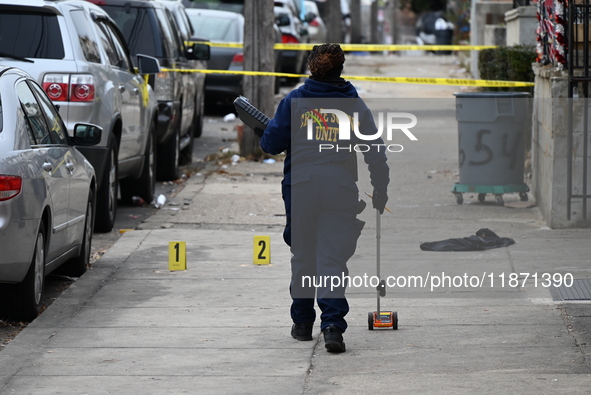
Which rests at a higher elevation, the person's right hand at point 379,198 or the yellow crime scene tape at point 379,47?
the yellow crime scene tape at point 379,47

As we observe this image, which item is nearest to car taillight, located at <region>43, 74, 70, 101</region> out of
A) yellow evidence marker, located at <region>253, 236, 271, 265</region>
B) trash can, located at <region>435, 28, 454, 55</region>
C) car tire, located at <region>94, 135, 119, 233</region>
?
car tire, located at <region>94, 135, 119, 233</region>

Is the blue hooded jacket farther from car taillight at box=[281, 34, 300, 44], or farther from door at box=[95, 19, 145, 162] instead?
car taillight at box=[281, 34, 300, 44]

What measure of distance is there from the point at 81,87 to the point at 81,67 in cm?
17

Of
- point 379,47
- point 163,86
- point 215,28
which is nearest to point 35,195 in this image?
point 163,86

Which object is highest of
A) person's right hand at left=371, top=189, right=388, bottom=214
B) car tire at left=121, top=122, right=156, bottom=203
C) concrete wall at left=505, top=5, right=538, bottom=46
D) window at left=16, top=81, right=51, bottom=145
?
concrete wall at left=505, top=5, right=538, bottom=46

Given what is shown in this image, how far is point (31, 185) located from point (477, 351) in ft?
9.19

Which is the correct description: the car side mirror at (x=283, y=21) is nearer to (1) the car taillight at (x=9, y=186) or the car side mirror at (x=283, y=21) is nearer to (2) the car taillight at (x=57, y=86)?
(2) the car taillight at (x=57, y=86)

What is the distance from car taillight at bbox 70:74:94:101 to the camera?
9906 mm

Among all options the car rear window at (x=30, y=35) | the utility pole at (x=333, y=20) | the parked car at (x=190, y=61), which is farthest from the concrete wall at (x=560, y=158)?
the utility pole at (x=333, y=20)

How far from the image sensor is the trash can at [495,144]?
39.2 feet

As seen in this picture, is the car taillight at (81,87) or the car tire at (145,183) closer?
the car taillight at (81,87)

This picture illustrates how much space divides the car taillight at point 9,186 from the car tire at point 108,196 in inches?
133

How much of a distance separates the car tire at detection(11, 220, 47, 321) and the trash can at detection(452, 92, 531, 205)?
5.69 m

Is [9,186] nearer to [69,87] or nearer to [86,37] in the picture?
[69,87]
